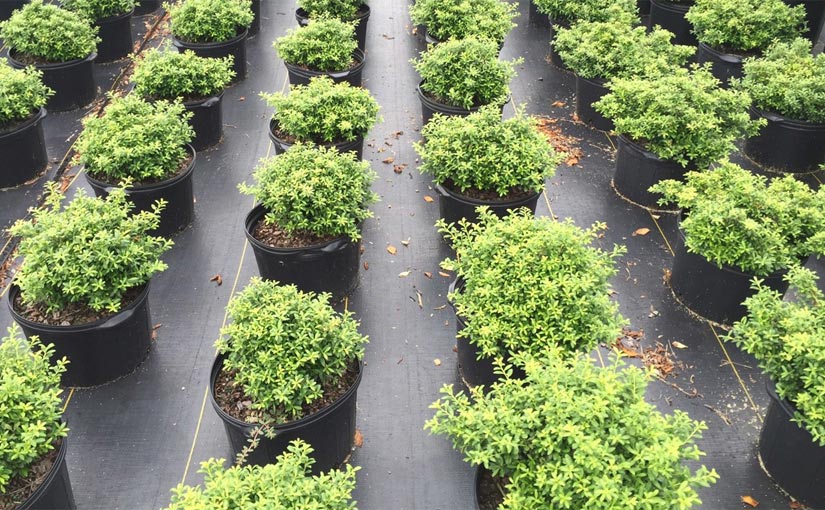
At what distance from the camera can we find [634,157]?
613cm

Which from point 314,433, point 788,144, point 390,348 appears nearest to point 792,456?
point 390,348

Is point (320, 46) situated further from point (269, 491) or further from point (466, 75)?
point (269, 491)

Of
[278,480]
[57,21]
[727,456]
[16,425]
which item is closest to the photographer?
[278,480]

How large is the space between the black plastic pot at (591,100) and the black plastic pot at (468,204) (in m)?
2.07

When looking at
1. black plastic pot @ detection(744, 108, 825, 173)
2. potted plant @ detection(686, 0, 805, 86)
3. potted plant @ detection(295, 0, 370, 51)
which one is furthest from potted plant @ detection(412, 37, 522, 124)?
potted plant @ detection(686, 0, 805, 86)

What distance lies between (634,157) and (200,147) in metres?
3.89

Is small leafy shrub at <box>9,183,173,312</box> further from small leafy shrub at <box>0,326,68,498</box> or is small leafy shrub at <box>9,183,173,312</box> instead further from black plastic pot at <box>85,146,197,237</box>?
black plastic pot at <box>85,146,197,237</box>

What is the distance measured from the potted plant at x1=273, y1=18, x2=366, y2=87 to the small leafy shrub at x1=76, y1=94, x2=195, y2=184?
174 centimetres

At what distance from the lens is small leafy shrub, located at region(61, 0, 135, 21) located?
26.7 ft

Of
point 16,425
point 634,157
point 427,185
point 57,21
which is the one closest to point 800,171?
point 634,157

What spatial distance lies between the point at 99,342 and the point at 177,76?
295 cm

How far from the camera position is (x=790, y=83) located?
632cm

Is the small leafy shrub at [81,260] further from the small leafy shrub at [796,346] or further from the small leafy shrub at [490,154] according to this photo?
the small leafy shrub at [796,346]

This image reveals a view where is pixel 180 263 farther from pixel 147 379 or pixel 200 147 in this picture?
pixel 200 147
